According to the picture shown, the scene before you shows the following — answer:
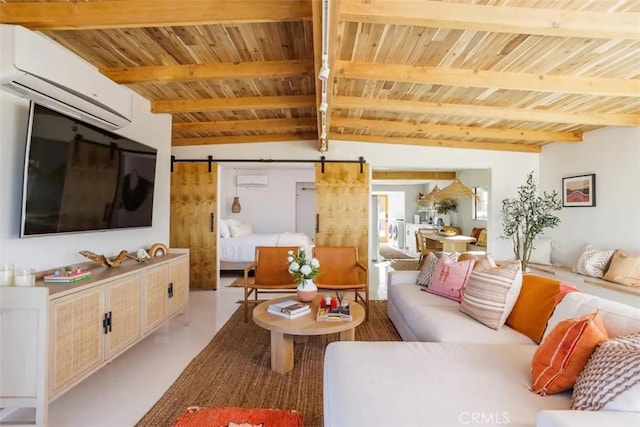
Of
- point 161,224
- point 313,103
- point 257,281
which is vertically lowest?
point 257,281

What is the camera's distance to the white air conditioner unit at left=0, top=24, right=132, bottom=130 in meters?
1.84

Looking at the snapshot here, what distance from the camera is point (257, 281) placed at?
156 inches

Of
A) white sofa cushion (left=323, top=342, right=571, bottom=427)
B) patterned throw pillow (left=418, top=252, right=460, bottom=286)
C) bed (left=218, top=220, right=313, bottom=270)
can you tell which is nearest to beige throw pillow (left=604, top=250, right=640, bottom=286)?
patterned throw pillow (left=418, top=252, right=460, bottom=286)

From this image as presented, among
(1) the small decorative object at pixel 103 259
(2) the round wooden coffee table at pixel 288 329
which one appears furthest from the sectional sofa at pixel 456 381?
(1) the small decorative object at pixel 103 259

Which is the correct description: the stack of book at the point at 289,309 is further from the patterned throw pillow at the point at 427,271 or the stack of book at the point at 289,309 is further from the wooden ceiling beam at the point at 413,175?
the wooden ceiling beam at the point at 413,175

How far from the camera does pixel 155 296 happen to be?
9.53 ft

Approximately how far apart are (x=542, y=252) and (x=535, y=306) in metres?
3.47

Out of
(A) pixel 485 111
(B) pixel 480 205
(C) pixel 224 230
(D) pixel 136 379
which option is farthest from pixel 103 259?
(B) pixel 480 205

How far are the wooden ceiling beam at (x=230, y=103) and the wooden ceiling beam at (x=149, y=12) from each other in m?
1.65

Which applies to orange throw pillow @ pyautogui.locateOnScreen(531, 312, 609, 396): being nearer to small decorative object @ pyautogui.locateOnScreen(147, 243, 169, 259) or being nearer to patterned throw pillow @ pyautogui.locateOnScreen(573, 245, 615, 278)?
patterned throw pillow @ pyautogui.locateOnScreen(573, 245, 615, 278)

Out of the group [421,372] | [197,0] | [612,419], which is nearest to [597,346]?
[612,419]

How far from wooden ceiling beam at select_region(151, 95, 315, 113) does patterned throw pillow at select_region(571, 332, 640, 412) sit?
3.33 metres

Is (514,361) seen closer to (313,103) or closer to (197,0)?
(197,0)

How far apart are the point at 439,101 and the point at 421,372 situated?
3.19 metres
